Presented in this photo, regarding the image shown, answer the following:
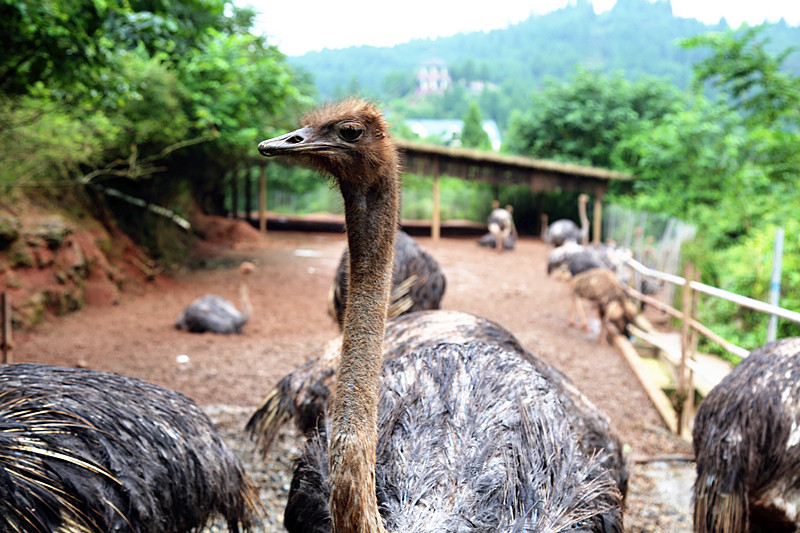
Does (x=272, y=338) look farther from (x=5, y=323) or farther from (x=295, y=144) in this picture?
(x=295, y=144)

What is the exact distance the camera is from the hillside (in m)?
81.7

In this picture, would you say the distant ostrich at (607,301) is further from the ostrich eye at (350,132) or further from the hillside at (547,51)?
the hillside at (547,51)

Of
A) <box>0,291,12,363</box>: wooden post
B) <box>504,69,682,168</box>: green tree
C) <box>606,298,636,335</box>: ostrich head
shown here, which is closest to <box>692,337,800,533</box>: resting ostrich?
<box>0,291,12,363</box>: wooden post

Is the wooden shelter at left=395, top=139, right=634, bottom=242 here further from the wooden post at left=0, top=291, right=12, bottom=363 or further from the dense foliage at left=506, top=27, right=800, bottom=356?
the wooden post at left=0, top=291, right=12, bottom=363

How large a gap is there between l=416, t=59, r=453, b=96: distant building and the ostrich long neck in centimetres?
7890

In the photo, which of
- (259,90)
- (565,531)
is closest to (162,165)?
(259,90)

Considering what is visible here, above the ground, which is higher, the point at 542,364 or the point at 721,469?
the point at 542,364

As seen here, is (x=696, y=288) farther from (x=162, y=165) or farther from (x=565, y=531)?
(x=162, y=165)

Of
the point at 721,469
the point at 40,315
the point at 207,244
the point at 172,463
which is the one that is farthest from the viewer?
the point at 207,244

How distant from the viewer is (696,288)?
17.3ft

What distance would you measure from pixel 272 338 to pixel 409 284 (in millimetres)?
2612

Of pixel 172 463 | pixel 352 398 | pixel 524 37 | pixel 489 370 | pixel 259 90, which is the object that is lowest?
pixel 172 463

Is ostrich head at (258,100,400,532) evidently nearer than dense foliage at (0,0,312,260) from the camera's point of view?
Yes

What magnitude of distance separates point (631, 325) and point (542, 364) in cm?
525
